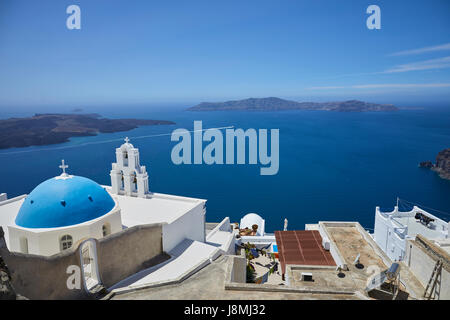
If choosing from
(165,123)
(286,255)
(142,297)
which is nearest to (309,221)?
(286,255)

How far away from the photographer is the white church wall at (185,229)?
1134 centimetres

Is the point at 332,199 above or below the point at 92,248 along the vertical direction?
below

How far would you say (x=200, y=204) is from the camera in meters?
13.6

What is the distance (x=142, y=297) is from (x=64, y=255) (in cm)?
227

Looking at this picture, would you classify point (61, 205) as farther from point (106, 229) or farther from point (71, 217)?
point (106, 229)

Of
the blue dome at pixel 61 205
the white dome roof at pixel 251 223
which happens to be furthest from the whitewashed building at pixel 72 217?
the white dome roof at pixel 251 223

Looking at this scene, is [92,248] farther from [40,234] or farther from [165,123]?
[165,123]

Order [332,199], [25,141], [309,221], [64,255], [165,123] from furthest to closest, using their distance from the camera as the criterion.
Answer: [165,123] → [25,141] → [332,199] → [309,221] → [64,255]

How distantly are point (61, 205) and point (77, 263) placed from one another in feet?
6.95

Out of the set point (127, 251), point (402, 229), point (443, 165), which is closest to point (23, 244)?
point (127, 251)

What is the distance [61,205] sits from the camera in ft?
29.9

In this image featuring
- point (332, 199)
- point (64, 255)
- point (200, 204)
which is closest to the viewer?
point (64, 255)

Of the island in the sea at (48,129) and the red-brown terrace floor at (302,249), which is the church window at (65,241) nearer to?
the red-brown terrace floor at (302,249)

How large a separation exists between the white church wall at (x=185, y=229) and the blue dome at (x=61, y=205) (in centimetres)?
256
